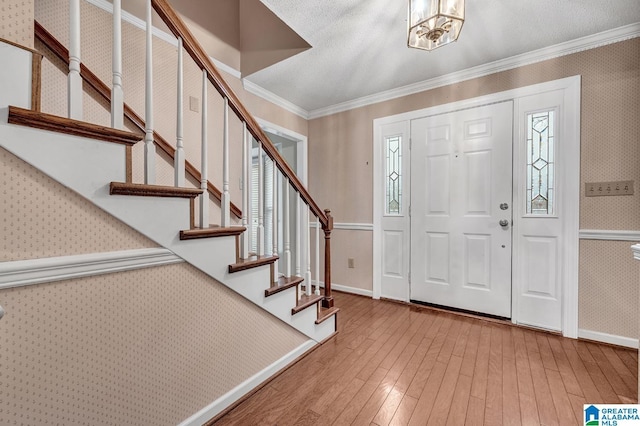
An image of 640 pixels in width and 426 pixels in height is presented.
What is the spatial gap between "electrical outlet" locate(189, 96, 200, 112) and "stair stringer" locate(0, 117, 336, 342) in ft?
4.55

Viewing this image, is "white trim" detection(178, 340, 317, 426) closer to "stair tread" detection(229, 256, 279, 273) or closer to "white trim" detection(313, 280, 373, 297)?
"stair tread" detection(229, 256, 279, 273)

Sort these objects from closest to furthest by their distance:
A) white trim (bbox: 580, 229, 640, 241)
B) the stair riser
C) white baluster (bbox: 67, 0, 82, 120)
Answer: the stair riser < white baluster (bbox: 67, 0, 82, 120) < white trim (bbox: 580, 229, 640, 241)

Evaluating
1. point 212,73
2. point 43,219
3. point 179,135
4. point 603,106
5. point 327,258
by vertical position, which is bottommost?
point 327,258

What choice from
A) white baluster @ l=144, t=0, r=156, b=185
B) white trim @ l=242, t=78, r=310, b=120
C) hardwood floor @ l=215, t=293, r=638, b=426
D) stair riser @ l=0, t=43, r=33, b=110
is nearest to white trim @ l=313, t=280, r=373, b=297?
hardwood floor @ l=215, t=293, r=638, b=426

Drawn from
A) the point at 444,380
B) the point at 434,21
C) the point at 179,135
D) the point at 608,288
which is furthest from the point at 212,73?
the point at 608,288

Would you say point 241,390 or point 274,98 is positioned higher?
point 274,98

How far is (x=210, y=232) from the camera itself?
1.28 meters

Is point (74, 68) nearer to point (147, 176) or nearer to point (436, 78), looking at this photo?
point (147, 176)

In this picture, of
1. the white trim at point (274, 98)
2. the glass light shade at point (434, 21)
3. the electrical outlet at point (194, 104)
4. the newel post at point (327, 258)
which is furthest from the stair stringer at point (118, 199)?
the white trim at point (274, 98)

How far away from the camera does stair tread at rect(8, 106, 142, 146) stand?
757mm

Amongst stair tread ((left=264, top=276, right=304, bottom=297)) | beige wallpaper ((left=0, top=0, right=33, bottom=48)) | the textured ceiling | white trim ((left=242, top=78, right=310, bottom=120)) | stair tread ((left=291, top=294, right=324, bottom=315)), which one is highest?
the textured ceiling

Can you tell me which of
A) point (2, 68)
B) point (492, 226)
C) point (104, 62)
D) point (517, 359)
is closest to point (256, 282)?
point (2, 68)

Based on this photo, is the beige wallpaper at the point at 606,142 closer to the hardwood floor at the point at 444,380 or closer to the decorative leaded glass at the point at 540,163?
the decorative leaded glass at the point at 540,163

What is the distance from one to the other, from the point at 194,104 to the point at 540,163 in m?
3.00
